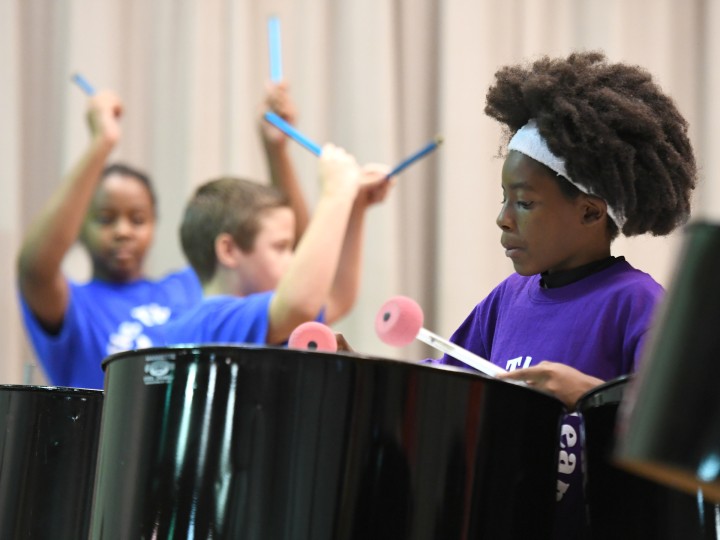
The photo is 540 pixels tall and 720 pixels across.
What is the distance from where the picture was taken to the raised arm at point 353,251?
7.42 ft

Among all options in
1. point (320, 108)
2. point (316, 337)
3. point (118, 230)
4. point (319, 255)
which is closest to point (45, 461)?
point (316, 337)

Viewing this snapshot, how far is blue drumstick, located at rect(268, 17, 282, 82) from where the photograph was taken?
2471 mm

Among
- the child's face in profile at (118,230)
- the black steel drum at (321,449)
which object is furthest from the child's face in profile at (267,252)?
the black steel drum at (321,449)

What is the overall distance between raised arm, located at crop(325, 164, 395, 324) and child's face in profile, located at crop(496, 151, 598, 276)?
3.46 ft

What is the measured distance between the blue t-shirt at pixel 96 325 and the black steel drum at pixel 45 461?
84 centimetres

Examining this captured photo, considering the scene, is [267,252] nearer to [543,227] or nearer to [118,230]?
[118,230]

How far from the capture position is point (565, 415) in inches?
43.0

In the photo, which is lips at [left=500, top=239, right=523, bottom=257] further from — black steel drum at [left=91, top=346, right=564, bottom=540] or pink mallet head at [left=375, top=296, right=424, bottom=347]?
black steel drum at [left=91, top=346, right=564, bottom=540]

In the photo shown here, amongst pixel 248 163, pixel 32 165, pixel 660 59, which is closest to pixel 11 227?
pixel 32 165

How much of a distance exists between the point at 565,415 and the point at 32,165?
1.80 meters

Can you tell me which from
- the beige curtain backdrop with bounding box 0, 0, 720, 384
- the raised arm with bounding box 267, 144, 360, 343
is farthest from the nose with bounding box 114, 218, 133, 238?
the raised arm with bounding box 267, 144, 360, 343

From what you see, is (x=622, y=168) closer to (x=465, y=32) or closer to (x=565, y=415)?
(x=565, y=415)

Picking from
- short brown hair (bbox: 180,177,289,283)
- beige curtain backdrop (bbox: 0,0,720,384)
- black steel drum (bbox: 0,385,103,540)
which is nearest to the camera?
black steel drum (bbox: 0,385,103,540)

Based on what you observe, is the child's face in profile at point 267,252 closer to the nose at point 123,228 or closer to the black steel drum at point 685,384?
the nose at point 123,228
